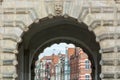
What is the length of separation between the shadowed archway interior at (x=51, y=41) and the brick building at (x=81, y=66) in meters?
40.1

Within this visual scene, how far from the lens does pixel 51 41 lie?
21.2m

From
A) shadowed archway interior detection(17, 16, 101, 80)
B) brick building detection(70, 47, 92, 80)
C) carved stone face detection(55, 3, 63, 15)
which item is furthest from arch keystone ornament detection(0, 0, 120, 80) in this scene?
brick building detection(70, 47, 92, 80)

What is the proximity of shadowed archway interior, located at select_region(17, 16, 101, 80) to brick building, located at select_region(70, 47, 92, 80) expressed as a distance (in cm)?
4013

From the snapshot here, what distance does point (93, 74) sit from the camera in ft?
71.4

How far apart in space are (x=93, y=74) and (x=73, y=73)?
54.1 m

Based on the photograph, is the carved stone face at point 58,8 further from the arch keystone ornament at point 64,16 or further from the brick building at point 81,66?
the brick building at point 81,66

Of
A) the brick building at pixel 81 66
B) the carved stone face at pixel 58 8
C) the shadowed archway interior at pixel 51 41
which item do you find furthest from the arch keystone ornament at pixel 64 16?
the brick building at pixel 81 66

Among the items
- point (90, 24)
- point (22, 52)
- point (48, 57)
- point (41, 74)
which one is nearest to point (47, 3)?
point (90, 24)

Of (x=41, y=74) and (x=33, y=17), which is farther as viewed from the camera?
(x=41, y=74)

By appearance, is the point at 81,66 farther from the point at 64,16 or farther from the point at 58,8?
the point at 58,8

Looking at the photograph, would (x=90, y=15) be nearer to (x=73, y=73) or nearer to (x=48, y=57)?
(x=73, y=73)

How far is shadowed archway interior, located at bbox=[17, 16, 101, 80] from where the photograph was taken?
61.1 ft

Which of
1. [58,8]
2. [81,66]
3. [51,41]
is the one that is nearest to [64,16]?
[58,8]

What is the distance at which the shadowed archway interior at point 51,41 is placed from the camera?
18.6 meters
